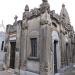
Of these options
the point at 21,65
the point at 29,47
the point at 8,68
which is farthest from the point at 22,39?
the point at 8,68

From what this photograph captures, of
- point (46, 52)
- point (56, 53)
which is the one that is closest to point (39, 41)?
point (46, 52)

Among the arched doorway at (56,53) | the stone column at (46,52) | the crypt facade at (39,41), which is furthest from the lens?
the arched doorway at (56,53)

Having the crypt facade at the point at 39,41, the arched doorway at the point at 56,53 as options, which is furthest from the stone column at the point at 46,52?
the arched doorway at the point at 56,53

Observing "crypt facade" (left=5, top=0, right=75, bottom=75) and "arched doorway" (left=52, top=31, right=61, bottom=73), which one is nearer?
"crypt facade" (left=5, top=0, right=75, bottom=75)

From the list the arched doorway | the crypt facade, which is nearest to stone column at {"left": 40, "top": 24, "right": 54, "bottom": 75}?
the crypt facade

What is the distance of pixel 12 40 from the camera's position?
1228 centimetres

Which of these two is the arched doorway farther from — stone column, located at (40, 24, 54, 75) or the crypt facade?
stone column, located at (40, 24, 54, 75)

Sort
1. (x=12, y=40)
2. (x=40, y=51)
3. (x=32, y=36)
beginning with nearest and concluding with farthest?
1. (x=40, y=51)
2. (x=32, y=36)
3. (x=12, y=40)

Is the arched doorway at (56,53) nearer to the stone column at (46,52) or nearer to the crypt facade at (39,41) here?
the crypt facade at (39,41)

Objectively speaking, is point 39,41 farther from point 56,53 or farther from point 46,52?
point 56,53

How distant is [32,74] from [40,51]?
67.8 inches

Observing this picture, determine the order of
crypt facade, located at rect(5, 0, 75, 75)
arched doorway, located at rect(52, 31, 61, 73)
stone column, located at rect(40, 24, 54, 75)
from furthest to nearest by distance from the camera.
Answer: arched doorway, located at rect(52, 31, 61, 73)
crypt facade, located at rect(5, 0, 75, 75)
stone column, located at rect(40, 24, 54, 75)

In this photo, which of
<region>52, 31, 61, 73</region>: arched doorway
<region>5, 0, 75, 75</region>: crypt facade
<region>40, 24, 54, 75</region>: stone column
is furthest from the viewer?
<region>52, 31, 61, 73</region>: arched doorway

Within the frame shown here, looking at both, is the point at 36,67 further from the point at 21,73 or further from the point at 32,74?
the point at 21,73
